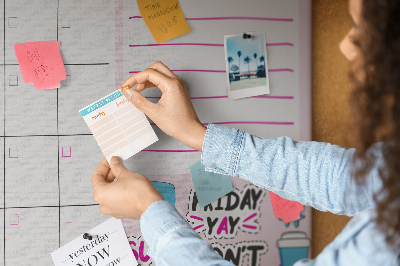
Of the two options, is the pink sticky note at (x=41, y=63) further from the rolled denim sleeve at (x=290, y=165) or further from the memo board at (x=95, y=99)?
the rolled denim sleeve at (x=290, y=165)

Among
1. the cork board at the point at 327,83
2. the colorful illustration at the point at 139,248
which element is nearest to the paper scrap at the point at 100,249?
the colorful illustration at the point at 139,248

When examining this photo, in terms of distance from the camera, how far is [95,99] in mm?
839

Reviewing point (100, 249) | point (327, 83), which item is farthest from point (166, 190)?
point (327, 83)

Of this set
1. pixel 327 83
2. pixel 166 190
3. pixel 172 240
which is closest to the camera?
pixel 172 240

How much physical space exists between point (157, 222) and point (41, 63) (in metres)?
0.48

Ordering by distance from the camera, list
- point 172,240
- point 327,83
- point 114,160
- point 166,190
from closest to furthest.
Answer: point 172,240 < point 114,160 < point 166,190 < point 327,83

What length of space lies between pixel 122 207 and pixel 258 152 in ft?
0.92

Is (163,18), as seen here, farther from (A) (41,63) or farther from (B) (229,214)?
(B) (229,214)

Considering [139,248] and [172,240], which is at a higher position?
[172,240]

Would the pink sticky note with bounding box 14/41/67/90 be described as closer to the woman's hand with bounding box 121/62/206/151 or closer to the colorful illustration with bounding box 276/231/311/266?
the woman's hand with bounding box 121/62/206/151

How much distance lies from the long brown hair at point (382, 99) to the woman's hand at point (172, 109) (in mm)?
357

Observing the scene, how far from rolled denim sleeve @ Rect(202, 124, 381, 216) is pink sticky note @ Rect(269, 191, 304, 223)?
225 mm

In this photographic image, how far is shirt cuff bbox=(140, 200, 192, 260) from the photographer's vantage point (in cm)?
56

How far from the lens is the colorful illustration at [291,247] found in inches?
36.9
